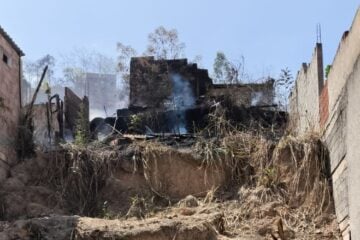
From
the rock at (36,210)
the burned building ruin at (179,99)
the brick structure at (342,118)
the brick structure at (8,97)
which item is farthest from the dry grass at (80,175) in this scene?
the brick structure at (342,118)

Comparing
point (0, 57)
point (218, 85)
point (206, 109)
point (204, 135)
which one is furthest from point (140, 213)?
point (218, 85)

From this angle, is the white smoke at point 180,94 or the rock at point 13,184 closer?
the rock at point 13,184

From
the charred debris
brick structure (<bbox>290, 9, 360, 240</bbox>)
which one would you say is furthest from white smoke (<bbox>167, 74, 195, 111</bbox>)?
brick structure (<bbox>290, 9, 360, 240</bbox>)

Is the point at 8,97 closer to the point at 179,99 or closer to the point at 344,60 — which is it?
the point at 179,99

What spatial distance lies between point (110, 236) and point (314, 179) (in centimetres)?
346

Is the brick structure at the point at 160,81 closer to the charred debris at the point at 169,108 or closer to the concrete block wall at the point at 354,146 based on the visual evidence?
the charred debris at the point at 169,108

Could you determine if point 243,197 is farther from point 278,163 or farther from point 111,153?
point 111,153

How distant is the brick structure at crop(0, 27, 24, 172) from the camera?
1070 centimetres

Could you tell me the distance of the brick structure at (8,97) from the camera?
10.7 m

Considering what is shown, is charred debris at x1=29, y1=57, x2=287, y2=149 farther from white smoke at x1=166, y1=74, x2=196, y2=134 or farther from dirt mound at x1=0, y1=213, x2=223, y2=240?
dirt mound at x1=0, y1=213, x2=223, y2=240

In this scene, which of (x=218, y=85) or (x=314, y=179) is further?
(x=218, y=85)

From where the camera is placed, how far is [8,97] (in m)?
11.1

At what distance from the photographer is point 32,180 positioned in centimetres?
1068

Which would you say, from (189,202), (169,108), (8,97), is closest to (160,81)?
(169,108)
